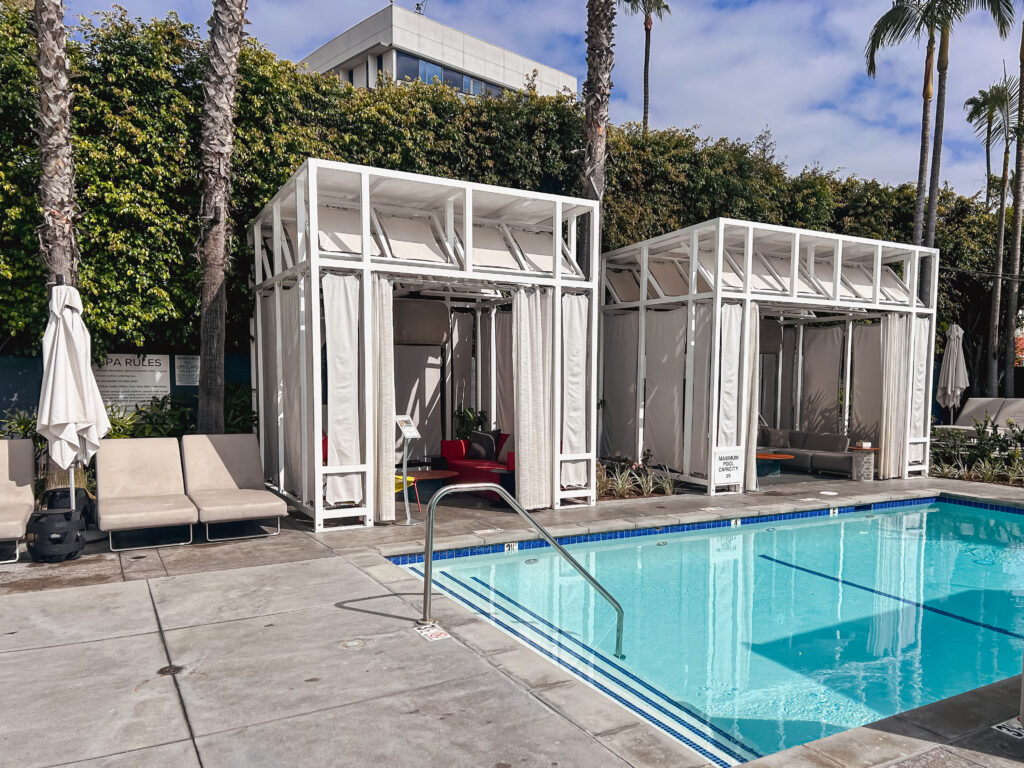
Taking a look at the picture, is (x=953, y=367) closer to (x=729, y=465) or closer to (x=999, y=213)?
(x=999, y=213)

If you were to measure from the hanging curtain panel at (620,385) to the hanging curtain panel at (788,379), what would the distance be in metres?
5.03

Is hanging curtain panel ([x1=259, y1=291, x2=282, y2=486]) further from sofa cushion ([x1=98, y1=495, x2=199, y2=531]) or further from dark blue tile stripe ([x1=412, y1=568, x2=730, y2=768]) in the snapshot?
dark blue tile stripe ([x1=412, y1=568, x2=730, y2=768])

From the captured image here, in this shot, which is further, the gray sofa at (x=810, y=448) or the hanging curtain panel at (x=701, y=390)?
the gray sofa at (x=810, y=448)

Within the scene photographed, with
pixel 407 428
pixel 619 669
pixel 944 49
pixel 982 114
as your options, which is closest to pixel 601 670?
pixel 619 669

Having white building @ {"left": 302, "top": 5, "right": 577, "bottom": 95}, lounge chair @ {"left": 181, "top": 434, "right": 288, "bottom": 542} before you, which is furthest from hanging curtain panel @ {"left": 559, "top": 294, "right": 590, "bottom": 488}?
white building @ {"left": 302, "top": 5, "right": 577, "bottom": 95}

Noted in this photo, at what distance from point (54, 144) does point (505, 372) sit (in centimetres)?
592

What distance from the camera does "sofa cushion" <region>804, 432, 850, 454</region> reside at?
12531 mm

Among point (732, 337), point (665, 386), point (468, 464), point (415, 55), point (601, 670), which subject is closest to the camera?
point (601, 670)

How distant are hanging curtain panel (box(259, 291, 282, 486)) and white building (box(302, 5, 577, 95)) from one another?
17.2m

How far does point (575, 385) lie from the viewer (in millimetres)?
8703

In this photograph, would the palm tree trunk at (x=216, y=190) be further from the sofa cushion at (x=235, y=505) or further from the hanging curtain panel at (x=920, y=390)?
the hanging curtain panel at (x=920, y=390)

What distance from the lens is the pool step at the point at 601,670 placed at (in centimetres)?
379

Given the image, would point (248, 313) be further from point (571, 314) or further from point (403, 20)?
point (403, 20)

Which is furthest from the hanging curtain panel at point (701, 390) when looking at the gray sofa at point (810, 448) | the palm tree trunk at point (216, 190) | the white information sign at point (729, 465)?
the palm tree trunk at point (216, 190)
